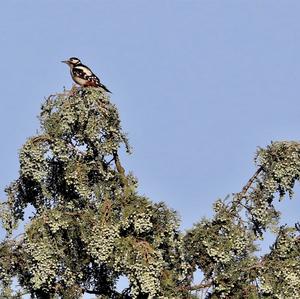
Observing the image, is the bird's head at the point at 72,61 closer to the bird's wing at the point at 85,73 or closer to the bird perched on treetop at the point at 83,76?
the bird perched on treetop at the point at 83,76

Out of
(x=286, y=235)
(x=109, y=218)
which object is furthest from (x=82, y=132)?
(x=286, y=235)

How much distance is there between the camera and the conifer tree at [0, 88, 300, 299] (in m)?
11.7

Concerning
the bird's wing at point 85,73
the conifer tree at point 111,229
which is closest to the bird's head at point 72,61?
the bird's wing at point 85,73

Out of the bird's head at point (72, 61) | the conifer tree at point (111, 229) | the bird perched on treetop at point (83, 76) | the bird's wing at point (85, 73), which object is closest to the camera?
the conifer tree at point (111, 229)

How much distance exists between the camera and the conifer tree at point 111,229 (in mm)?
11680

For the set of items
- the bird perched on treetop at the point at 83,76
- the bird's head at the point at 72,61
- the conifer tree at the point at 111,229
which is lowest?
the conifer tree at the point at 111,229

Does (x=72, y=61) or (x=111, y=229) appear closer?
(x=111, y=229)

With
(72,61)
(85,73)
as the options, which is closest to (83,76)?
(85,73)

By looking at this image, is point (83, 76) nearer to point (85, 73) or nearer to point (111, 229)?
point (85, 73)

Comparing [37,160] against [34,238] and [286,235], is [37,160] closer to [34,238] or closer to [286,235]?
[34,238]

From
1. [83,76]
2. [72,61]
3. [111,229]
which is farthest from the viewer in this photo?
[72,61]

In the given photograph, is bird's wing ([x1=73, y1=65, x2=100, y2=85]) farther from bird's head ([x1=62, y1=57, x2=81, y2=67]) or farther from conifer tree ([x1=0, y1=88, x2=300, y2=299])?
conifer tree ([x1=0, y1=88, x2=300, y2=299])

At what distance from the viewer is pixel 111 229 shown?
38.0ft

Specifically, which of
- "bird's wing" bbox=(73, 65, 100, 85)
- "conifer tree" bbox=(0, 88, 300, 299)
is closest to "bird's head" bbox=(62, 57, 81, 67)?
"bird's wing" bbox=(73, 65, 100, 85)
